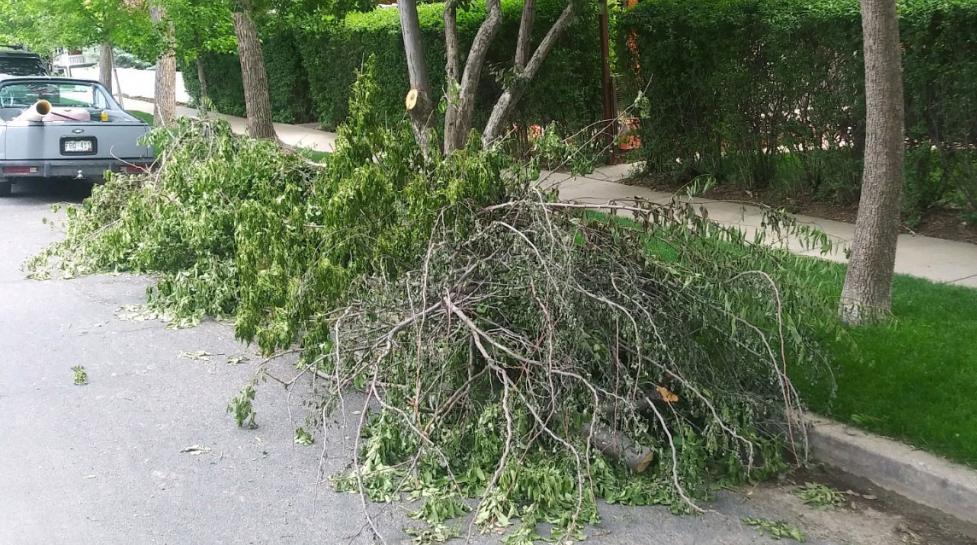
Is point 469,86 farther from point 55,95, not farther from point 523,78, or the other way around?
point 55,95

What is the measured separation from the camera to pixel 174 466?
547 cm

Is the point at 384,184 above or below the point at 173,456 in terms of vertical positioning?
above

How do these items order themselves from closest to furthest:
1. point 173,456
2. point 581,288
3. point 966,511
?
1. point 966,511
2. point 581,288
3. point 173,456

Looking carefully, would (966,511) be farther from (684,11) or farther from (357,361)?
(684,11)

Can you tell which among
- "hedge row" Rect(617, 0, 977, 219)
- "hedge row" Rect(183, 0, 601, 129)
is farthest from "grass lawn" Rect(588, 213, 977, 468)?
"hedge row" Rect(183, 0, 601, 129)

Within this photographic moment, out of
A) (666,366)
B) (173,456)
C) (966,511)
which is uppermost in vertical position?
(666,366)

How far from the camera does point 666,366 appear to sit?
5.29 m

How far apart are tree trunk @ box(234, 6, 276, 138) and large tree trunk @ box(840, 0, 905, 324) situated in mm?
10859

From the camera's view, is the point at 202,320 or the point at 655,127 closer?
the point at 202,320

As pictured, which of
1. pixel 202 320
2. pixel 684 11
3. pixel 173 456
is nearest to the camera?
pixel 173 456

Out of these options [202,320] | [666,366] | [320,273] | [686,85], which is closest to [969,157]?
[686,85]

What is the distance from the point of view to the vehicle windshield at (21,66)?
67.0 feet

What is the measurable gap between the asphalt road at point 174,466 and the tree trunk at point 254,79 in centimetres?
800

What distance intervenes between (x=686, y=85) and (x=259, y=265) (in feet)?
22.5
